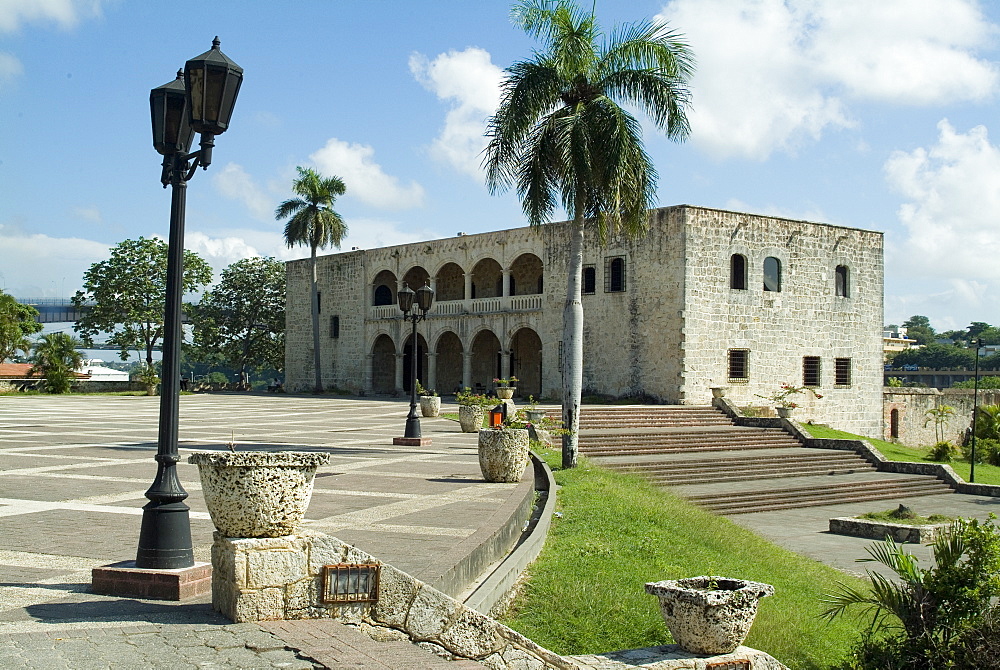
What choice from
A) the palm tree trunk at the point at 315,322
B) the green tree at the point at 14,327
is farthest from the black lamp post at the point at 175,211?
the green tree at the point at 14,327

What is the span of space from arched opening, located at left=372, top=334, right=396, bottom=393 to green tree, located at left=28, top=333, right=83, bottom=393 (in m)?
17.3

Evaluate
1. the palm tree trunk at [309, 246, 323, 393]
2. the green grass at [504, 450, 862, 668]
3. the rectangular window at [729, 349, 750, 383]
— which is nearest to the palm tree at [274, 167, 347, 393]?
the palm tree trunk at [309, 246, 323, 393]

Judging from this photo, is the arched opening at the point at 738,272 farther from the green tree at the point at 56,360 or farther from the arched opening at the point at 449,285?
the green tree at the point at 56,360

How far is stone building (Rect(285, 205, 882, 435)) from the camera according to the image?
31953 mm

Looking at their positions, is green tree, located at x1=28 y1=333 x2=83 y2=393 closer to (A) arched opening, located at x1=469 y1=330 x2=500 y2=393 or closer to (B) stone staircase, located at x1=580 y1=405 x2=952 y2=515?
(A) arched opening, located at x1=469 y1=330 x2=500 y2=393

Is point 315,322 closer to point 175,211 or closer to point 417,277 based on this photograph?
point 417,277

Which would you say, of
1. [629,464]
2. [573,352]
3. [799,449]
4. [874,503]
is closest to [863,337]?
[799,449]

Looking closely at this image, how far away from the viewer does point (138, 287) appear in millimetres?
49906

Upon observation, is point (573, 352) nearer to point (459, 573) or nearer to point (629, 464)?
point (629, 464)

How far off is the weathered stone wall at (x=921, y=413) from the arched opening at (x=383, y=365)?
22.5m

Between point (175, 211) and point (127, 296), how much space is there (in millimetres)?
46969

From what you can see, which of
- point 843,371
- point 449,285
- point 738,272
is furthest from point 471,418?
point 449,285

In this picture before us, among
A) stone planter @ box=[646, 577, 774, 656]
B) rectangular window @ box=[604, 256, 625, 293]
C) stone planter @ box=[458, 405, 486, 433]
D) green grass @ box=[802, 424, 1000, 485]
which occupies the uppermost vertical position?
rectangular window @ box=[604, 256, 625, 293]

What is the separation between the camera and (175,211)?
21.2 ft
